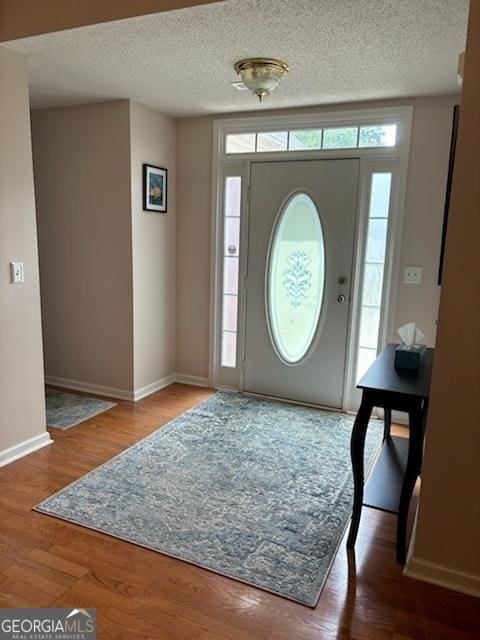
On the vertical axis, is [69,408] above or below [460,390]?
below

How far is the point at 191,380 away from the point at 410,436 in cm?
269

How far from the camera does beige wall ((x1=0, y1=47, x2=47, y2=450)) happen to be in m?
2.61

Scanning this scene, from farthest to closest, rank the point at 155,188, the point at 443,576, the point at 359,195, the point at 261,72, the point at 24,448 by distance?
1. the point at 155,188
2. the point at 359,195
3. the point at 24,448
4. the point at 261,72
5. the point at 443,576

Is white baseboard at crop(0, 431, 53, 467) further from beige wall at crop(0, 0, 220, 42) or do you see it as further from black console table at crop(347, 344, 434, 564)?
beige wall at crop(0, 0, 220, 42)

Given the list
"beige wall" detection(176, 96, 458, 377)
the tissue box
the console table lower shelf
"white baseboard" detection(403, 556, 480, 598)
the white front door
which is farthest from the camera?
the white front door

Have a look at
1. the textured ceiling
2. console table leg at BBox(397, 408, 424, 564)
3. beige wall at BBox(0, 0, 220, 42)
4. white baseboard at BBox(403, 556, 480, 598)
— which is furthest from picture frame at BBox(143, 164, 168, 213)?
white baseboard at BBox(403, 556, 480, 598)

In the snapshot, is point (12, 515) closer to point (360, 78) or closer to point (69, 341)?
point (69, 341)

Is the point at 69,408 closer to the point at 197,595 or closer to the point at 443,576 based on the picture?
the point at 197,595

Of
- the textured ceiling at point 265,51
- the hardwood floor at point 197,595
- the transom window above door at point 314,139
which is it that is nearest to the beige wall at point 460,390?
the hardwood floor at point 197,595

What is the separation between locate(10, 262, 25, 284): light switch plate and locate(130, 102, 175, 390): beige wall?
3.53ft

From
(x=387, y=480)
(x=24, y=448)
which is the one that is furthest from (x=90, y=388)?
(x=387, y=480)

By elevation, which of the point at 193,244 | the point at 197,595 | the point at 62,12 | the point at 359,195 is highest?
the point at 62,12

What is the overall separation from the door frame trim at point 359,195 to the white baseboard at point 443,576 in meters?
1.83

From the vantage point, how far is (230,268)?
159 inches
